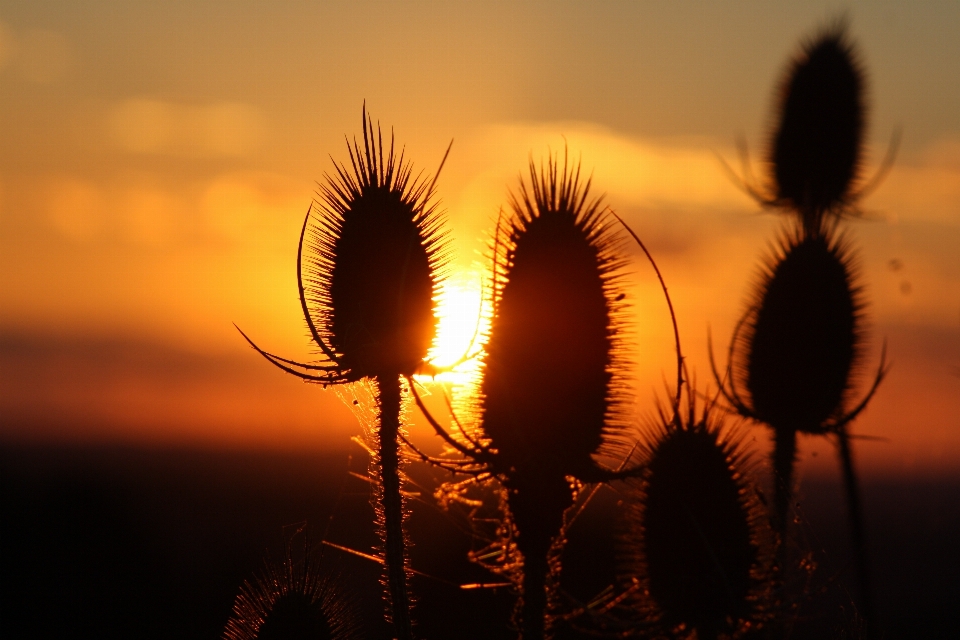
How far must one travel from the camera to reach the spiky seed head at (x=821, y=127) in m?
9.39

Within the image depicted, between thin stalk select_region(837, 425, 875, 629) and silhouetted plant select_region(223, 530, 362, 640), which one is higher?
thin stalk select_region(837, 425, 875, 629)

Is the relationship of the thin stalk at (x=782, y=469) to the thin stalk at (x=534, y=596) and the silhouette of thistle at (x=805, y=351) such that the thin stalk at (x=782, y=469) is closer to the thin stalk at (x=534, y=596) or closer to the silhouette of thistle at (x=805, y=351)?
the silhouette of thistle at (x=805, y=351)

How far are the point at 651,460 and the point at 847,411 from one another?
10.6 feet

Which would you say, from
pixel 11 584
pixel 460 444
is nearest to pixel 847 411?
pixel 460 444

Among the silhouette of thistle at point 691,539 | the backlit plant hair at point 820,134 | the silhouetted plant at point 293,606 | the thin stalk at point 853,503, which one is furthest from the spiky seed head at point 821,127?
the silhouetted plant at point 293,606

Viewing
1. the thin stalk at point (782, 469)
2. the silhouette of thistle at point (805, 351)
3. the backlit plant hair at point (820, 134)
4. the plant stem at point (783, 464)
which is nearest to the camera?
the thin stalk at point (782, 469)

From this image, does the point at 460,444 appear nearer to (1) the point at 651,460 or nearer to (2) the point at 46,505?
(1) the point at 651,460

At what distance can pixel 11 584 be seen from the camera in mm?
25391

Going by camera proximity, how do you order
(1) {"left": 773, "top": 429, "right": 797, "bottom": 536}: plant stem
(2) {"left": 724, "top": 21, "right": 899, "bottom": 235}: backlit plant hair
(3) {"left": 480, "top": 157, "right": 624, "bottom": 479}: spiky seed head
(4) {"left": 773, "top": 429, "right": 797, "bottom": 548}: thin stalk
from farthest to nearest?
(2) {"left": 724, "top": 21, "right": 899, "bottom": 235}: backlit plant hair < (1) {"left": 773, "top": 429, "right": 797, "bottom": 536}: plant stem < (4) {"left": 773, "top": 429, "right": 797, "bottom": 548}: thin stalk < (3) {"left": 480, "top": 157, "right": 624, "bottom": 479}: spiky seed head

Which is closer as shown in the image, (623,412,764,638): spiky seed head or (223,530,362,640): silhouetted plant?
(223,530,362,640): silhouetted plant

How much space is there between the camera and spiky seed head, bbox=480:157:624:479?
407cm

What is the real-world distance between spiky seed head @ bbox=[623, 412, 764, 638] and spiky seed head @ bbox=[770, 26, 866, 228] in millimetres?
5388

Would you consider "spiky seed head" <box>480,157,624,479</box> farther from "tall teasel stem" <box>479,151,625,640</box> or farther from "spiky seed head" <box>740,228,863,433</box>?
"spiky seed head" <box>740,228,863,433</box>

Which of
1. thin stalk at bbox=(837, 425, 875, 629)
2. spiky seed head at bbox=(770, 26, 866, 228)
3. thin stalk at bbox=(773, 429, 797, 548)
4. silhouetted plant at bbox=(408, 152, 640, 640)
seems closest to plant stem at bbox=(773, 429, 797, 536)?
thin stalk at bbox=(773, 429, 797, 548)
